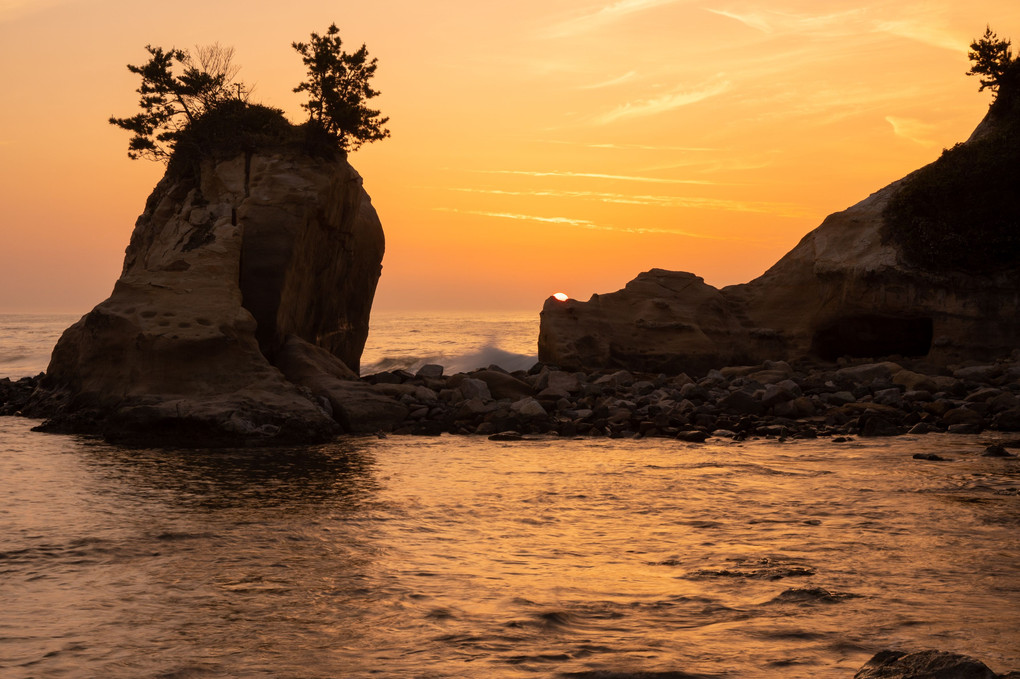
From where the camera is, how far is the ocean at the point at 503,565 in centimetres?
532

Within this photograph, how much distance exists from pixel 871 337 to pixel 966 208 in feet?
13.6

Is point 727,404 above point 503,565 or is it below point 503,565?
above

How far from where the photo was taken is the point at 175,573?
7137 millimetres

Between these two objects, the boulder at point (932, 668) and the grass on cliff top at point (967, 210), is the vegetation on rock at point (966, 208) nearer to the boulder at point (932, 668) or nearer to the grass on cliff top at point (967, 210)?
the grass on cliff top at point (967, 210)

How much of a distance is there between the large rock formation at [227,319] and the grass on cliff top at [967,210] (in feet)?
48.0

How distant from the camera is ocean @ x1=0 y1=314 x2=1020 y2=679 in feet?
17.4

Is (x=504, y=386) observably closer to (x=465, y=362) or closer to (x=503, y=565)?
(x=503, y=565)

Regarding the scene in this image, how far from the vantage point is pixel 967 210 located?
80.4 feet

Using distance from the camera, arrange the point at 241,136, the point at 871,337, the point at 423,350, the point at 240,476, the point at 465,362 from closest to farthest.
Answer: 1. the point at 240,476
2. the point at 241,136
3. the point at 871,337
4. the point at 465,362
5. the point at 423,350

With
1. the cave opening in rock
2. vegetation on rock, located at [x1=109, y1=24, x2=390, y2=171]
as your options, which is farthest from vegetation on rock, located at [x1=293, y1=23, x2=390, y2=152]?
the cave opening in rock

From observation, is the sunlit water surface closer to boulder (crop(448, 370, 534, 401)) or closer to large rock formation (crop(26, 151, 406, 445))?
large rock formation (crop(26, 151, 406, 445))

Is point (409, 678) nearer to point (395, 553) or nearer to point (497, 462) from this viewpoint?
point (395, 553)

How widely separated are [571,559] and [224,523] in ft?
11.6

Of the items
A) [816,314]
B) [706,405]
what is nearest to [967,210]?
[816,314]
